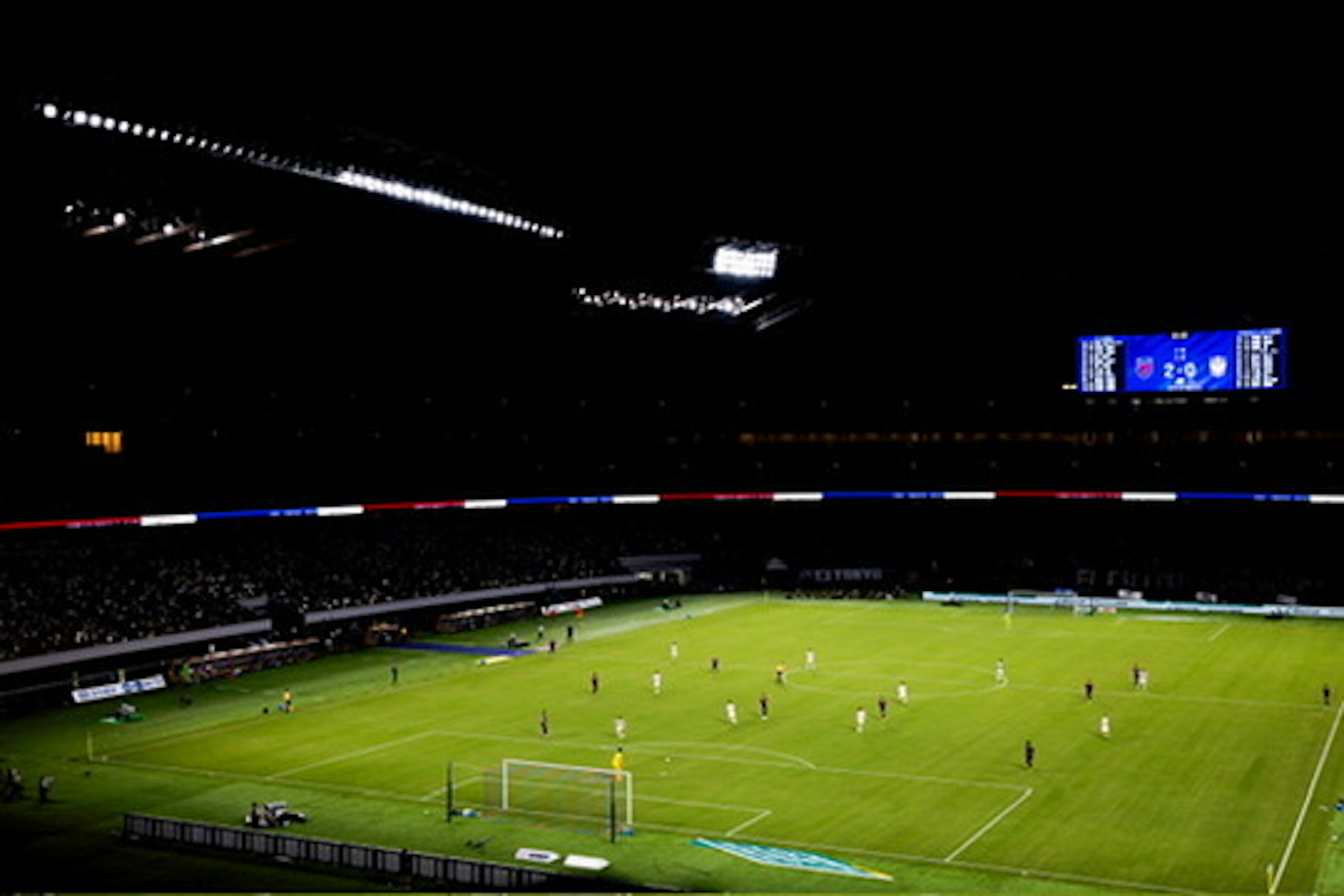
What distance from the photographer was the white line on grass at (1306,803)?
3603 centimetres

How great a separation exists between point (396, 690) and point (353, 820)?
24.6m

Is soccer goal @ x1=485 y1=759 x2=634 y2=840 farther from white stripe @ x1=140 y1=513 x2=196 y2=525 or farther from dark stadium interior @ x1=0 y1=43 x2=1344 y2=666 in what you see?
white stripe @ x1=140 y1=513 x2=196 y2=525

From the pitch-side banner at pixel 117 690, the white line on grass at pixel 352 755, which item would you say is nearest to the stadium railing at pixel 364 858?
the white line on grass at pixel 352 755

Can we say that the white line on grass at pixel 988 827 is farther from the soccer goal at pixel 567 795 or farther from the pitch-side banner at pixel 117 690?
the pitch-side banner at pixel 117 690

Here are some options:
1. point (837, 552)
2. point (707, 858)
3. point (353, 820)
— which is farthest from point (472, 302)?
point (707, 858)

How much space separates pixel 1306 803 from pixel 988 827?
412 inches

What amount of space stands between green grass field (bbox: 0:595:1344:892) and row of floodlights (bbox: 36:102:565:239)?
22.4 meters

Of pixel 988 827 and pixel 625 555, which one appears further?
pixel 625 555

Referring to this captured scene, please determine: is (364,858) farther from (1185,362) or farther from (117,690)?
(1185,362)

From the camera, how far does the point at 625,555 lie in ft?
391

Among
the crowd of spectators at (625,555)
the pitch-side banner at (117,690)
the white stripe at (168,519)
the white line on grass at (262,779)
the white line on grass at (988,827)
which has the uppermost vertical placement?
the white stripe at (168,519)

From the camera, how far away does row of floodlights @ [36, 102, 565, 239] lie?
4453cm

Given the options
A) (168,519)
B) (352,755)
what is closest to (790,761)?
(352,755)

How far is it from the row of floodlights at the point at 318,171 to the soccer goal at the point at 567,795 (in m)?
24.2
